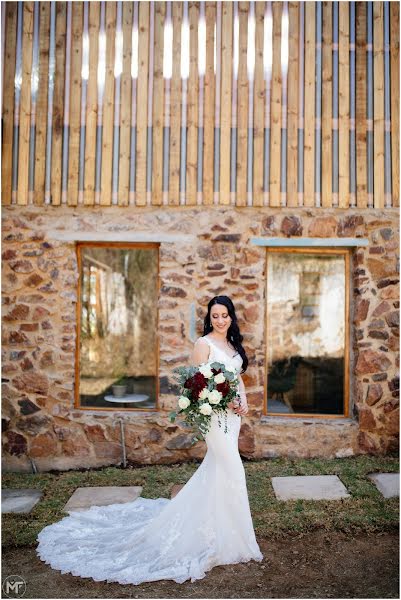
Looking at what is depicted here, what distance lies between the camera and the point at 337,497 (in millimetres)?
5438

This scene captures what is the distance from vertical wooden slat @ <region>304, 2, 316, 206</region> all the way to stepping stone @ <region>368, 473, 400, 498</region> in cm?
348

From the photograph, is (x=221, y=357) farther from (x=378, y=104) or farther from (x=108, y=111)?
(x=378, y=104)

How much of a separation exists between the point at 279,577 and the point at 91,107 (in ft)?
19.0

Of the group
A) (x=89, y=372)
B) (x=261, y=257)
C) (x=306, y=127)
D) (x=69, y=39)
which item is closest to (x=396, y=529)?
(x=261, y=257)

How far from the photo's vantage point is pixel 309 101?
6.88 metres

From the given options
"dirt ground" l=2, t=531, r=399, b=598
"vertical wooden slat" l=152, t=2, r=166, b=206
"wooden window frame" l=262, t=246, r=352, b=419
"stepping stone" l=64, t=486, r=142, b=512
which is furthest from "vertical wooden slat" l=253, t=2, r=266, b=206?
"dirt ground" l=2, t=531, r=399, b=598

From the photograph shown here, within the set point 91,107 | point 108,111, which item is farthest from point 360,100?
point 91,107

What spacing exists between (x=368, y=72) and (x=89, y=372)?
17.8 feet

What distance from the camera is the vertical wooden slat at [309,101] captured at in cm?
685

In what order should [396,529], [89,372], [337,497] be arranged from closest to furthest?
[396,529] < [337,497] < [89,372]

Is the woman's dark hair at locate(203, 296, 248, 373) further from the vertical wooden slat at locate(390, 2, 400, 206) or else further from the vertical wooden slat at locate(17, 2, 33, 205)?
the vertical wooden slat at locate(17, 2, 33, 205)

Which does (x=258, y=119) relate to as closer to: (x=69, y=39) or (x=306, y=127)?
(x=306, y=127)

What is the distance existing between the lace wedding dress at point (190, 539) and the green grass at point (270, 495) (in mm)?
555

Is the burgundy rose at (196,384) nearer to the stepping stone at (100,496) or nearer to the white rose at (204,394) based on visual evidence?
the white rose at (204,394)
